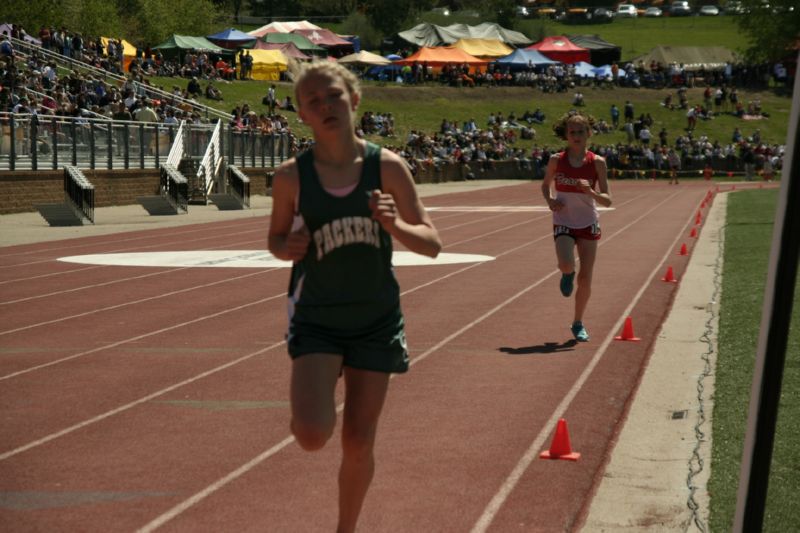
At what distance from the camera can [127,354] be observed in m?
11.4

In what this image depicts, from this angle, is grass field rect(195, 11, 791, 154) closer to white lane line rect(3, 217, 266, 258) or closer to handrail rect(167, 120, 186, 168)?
A: handrail rect(167, 120, 186, 168)

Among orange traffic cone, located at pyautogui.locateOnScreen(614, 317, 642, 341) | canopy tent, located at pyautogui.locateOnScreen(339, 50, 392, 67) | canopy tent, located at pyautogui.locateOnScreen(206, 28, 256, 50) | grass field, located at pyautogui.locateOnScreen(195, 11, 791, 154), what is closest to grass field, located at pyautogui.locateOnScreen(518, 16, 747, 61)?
grass field, located at pyautogui.locateOnScreen(195, 11, 791, 154)

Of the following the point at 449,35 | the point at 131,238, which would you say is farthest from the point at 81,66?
the point at 449,35

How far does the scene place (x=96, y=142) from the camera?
34.0 metres

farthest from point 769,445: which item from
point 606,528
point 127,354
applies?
point 127,354

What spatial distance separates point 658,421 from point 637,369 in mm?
2184

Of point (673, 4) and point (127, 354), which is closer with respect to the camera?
point (127, 354)

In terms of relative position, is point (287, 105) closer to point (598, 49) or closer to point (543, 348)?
point (598, 49)

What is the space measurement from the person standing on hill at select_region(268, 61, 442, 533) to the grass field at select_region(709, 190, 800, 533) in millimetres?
1774

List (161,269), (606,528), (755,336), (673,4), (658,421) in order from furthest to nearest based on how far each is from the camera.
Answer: (673,4), (161,269), (755,336), (658,421), (606,528)

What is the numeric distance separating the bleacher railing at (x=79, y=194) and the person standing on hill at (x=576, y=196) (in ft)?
61.7

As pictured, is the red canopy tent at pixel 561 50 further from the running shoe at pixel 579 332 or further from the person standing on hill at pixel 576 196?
the person standing on hill at pixel 576 196

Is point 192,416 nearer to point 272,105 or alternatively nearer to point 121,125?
point 121,125

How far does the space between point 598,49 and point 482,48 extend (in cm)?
1210
